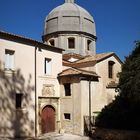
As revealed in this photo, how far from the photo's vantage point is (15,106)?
20188 millimetres

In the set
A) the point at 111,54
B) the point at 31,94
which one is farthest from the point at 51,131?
the point at 111,54

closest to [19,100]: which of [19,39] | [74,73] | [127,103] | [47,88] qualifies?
[47,88]

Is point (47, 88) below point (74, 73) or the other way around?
below

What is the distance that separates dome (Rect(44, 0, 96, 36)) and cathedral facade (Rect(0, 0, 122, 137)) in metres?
6.33

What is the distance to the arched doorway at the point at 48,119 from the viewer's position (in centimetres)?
2246

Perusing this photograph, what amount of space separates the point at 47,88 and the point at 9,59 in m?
4.25

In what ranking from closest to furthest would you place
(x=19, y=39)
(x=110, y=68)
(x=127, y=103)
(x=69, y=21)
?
(x=19, y=39)
(x=127, y=103)
(x=110, y=68)
(x=69, y=21)

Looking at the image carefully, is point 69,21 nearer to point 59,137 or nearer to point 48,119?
point 48,119

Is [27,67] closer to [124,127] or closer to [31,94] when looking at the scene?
[31,94]

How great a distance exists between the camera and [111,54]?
2686 centimetres

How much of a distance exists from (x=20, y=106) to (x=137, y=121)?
8.89 metres

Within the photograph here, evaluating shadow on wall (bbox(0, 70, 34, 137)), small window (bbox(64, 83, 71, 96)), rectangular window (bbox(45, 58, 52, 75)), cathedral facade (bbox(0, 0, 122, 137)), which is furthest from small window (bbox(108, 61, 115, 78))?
shadow on wall (bbox(0, 70, 34, 137))

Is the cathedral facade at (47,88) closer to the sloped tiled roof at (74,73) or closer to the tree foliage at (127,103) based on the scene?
the sloped tiled roof at (74,73)

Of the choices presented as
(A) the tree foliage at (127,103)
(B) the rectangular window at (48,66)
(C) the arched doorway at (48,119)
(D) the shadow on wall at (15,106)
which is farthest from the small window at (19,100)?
(A) the tree foliage at (127,103)
